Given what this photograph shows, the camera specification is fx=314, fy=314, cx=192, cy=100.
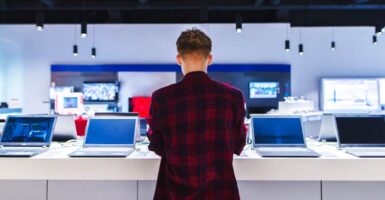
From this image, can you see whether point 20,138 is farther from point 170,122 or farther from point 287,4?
point 287,4

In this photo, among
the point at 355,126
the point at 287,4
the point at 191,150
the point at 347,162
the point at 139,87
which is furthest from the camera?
the point at 139,87

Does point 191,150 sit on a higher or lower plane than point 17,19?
lower

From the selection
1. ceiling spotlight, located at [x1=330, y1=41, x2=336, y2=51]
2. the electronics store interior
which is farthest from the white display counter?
ceiling spotlight, located at [x1=330, y1=41, x2=336, y2=51]

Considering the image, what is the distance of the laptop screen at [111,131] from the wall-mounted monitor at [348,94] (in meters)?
7.09

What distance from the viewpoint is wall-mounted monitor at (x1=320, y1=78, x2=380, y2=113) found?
822cm

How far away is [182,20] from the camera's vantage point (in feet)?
28.0

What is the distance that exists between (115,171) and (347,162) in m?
1.46

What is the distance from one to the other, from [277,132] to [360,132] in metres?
0.59

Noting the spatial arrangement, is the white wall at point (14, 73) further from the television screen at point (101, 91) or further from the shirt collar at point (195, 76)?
the shirt collar at point (195, 76)

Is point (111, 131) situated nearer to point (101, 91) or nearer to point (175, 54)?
point (175, 54)

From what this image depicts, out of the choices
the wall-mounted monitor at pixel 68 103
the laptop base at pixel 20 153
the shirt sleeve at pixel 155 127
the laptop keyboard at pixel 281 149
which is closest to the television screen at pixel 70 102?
the wall-mounted monitor at pixel 68 103

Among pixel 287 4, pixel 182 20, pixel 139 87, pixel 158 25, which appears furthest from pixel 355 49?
pixel 139 87

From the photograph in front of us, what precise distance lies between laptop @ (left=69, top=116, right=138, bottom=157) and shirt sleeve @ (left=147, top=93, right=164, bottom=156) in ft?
2.37

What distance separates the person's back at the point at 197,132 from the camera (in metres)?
1.40
